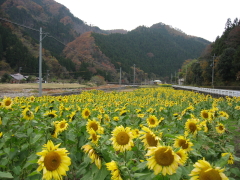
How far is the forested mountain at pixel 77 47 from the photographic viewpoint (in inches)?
2024

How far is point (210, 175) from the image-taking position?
102cm

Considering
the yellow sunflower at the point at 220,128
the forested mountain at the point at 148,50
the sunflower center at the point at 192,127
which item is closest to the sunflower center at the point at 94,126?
the sunflower center at the point at 192,127

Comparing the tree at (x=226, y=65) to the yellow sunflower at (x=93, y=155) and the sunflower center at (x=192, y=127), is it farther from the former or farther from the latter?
the yellow sunflower at (x=93, y=155)

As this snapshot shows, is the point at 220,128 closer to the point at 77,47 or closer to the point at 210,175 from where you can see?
the point at 210,175

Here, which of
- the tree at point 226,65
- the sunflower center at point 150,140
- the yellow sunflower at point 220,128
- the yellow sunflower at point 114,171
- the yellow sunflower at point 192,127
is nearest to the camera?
the yellow sunflower at point 114,171

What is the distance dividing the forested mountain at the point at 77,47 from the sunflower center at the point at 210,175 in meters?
37.8

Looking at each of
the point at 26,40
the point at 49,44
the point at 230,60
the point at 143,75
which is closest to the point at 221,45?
the point at 230,60

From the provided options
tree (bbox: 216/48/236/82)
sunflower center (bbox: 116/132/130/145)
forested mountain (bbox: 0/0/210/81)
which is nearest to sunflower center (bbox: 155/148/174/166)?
sunflower center (bbox: 116/132/130/145)

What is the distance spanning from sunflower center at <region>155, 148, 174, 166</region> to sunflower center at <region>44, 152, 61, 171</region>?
2.21 ft

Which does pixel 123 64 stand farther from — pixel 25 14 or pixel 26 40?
pixel 25 14

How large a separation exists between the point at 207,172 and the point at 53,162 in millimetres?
965

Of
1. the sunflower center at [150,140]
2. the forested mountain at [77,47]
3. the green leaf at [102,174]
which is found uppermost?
the forested mountain at [77,47]

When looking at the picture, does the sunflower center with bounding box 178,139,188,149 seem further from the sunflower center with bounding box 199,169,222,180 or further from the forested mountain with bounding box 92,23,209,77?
the forested mountain with bounding box 92,23,209,77

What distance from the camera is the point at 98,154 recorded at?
1288 mm
